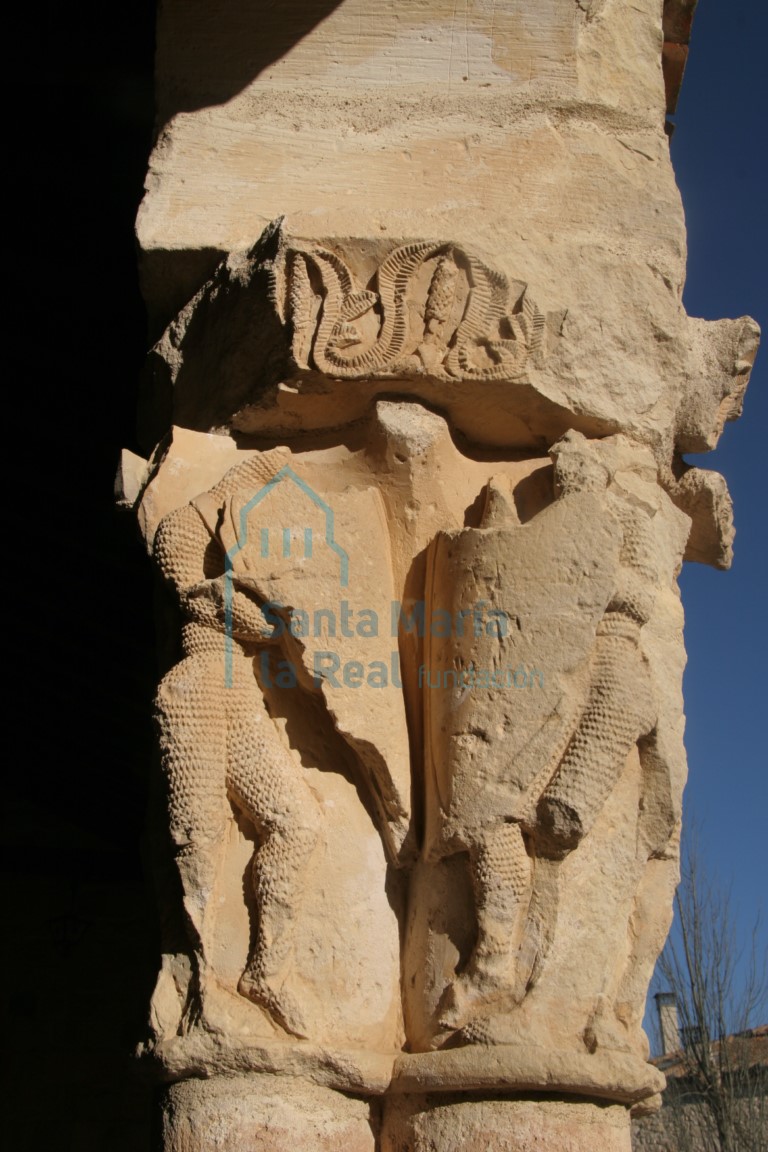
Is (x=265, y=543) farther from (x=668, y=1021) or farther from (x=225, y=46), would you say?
(x=668, y=1021)

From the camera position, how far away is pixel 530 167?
7.68ft

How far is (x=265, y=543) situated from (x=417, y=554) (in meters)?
0.28

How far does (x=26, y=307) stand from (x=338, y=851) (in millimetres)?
2268

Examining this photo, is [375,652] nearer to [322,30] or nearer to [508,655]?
[508,655]

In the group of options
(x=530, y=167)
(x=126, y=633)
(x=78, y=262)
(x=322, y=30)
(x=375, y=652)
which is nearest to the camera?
(x=375, y=652)

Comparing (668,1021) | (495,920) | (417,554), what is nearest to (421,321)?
(417,554)

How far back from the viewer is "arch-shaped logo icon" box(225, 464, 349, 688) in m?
2.05

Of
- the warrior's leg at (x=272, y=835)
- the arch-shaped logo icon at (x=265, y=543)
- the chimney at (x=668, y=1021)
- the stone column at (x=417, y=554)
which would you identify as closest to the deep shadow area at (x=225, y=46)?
the stone column at (x=417, y=554)

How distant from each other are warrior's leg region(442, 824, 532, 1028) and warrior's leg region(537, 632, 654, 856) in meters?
0.06

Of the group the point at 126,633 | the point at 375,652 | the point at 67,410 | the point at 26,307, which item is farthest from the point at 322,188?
the point at 126,633

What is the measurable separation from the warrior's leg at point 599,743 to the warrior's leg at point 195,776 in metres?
0.53
